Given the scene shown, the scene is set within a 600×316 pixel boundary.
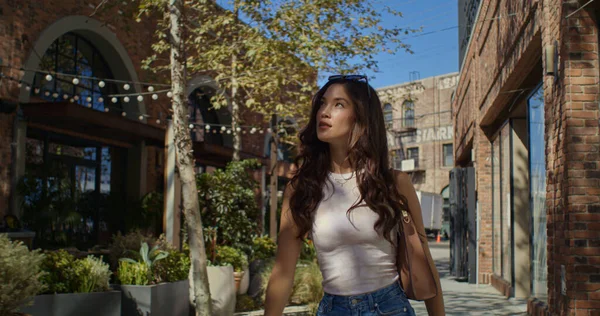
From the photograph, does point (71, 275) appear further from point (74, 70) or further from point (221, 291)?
point (74, 70)

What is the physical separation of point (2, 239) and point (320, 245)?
3.92 m

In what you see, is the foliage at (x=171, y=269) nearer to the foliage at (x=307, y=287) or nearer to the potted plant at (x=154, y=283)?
the potted plant at (x=154, y=283)

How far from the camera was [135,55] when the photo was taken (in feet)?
55.1

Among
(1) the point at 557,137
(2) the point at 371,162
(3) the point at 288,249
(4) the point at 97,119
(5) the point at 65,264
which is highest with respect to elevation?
(4) the point at 97,119

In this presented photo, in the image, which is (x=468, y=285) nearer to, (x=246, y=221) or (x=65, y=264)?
(x=246, y=221)

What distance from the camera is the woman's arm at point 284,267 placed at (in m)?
2.45

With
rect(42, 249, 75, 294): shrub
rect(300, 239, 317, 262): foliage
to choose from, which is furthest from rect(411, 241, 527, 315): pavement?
rect(42, 249, 75, 294): shrub

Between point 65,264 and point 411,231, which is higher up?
point 411,231

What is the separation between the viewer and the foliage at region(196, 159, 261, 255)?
12.2m

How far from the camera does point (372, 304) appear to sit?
7.60ft

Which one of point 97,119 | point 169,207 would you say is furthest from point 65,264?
point 97,119

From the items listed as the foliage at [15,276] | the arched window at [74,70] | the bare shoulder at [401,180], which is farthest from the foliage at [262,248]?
the bare shoulder at [401,180]

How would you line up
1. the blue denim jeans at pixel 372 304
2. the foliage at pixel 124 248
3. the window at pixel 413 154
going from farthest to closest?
the window at pixel 413 154 < the foliage at pixel 124 248 < the blue denim jeans at pixel 372 304

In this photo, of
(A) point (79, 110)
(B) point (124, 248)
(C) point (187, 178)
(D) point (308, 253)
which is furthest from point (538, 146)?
(A) point (79, 110)
